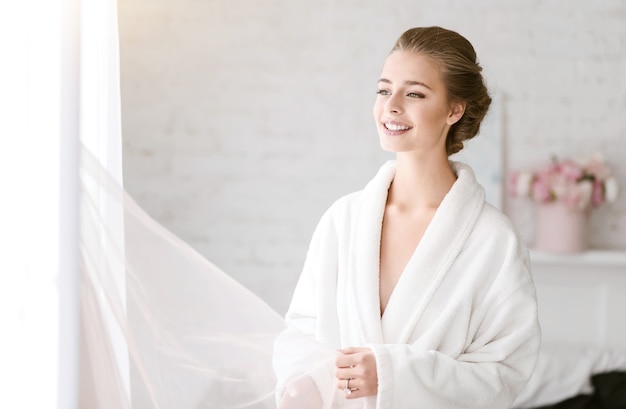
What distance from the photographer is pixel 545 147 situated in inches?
155

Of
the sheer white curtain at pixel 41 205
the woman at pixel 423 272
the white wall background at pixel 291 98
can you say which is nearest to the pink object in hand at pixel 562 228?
the white wall background at pixel 291 98

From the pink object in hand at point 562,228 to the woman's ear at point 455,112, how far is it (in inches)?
84.8

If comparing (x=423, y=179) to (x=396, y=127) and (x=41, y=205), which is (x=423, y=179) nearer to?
(x=396, y=127)

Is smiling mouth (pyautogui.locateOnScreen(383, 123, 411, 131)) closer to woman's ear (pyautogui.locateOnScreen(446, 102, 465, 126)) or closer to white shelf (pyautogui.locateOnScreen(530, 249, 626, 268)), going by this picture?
woman's ear (pyautogui.locateOnScreen(446, 102, 465, 126))

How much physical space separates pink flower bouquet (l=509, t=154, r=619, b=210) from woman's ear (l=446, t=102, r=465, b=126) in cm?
212

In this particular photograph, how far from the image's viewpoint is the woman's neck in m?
1.75

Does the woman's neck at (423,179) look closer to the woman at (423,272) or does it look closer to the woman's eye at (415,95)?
the woman at (423,272)

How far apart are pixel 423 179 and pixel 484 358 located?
380 mm

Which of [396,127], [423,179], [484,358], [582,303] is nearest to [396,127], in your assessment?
[396,127]

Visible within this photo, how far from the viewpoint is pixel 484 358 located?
5.27 feet

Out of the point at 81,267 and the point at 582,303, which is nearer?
the point at 81,267

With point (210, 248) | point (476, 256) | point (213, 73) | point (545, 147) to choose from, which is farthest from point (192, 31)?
point (476, 256)

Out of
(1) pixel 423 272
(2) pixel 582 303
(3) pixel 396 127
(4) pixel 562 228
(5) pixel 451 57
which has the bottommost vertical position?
(2) pixel 582 303

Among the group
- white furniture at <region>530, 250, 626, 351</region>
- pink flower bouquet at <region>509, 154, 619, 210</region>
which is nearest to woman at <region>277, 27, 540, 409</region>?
pink flower bouquet at <region>509, 154, 619, 210</region>
